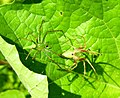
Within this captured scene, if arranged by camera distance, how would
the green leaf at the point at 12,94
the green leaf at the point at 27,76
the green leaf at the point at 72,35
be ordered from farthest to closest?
the green leaf at the point at 12,94, the green leaf at the point at 72,35, the green leaf at the point at 27,76

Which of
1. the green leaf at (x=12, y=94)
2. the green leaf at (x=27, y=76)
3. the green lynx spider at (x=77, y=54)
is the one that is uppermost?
the green leaf at (x=27, y=76)

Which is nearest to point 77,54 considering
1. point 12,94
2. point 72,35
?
point 72,35

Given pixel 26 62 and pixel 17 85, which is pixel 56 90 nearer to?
pixel 26 62

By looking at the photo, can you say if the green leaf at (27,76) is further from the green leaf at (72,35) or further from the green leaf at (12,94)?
the green leaf at (12,94)

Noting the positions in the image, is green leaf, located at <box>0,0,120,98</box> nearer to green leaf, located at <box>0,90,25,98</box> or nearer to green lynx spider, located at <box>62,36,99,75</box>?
green lynx spider, located at <box>62,36,99,75</box>

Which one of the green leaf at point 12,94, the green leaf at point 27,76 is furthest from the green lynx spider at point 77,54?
the green leaf at point 12,94

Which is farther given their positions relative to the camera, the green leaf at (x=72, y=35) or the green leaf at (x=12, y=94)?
the green leaf at (x=12, y=94)
